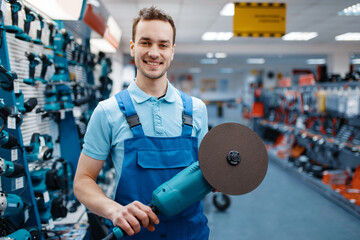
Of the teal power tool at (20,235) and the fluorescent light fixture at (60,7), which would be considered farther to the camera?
the fluorescent light fixture at (60,7)

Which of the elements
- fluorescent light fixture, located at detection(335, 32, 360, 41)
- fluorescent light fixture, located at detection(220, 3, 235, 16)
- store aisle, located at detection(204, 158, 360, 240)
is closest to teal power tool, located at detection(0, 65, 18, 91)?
store aisle, located at detection(204, 158, 360, 240)

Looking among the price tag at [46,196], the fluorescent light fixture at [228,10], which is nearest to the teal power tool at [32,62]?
the price tag at [46,196]

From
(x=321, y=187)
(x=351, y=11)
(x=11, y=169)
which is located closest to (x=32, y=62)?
(x=11, y=169)

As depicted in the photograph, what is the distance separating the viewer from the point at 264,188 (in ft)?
16.9

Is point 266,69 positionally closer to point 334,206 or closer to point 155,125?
point 334,206

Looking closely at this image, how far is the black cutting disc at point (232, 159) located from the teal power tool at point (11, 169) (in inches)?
46.8

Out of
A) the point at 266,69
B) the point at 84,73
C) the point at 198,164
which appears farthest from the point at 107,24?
the point at 266,69

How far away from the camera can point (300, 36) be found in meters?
8.25

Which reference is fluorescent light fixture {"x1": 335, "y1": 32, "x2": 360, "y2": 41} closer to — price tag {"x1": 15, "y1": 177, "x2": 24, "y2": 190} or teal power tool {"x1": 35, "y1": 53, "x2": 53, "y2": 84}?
teal power tool {"x1": 35, "y1": 53, "x2": 53, "y2": 84}

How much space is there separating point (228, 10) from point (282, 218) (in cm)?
399

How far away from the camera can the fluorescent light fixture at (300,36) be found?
25.7 ft

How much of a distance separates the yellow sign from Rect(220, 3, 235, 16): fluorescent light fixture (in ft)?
2.75

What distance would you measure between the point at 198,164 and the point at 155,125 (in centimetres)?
28

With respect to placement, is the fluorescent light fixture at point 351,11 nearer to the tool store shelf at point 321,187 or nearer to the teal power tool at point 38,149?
the tool store shelf at point 321,187
